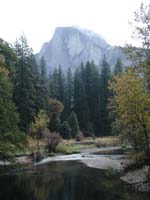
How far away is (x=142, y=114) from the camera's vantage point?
2711 cm

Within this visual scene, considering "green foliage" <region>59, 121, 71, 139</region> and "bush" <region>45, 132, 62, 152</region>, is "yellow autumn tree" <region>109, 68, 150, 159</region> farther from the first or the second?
"green foliage" <region>59, 121, 71, 139</region>

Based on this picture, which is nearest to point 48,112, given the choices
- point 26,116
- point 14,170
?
point 26,116

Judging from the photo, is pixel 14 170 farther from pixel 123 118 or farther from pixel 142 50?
pixel 142 50

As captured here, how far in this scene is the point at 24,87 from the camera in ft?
198

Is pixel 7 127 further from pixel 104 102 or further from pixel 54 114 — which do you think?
pixel 104 102

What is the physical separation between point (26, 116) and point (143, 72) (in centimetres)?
3859

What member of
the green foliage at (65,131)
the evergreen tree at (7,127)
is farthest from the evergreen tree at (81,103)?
the evergreen tree at (7,127)

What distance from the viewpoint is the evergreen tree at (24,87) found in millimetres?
57844

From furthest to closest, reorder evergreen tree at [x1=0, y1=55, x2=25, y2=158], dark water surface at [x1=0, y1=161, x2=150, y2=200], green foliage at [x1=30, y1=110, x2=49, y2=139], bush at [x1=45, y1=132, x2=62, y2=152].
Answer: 1. green foliage at [x1=30, y1=110, x2=49, y2=139]
2. bush at [x1=45, y1=132, x2=62, y2=152]
3. dark water surface at [x1=0, y1=161, x2=150, y2=200]
4. evergreen tree at [x1=0, y1=55, x2=25, y2=158]

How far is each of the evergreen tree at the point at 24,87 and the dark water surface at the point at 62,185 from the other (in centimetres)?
2566

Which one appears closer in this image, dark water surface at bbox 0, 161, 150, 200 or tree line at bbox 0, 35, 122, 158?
dark water surface at bbox 0, 161, 150, 200

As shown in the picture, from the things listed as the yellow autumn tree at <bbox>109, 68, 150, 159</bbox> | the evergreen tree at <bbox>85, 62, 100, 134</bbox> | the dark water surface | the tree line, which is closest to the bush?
the tree line

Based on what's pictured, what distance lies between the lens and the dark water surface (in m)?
21.2

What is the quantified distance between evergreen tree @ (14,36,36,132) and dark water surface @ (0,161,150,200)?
2566cm
